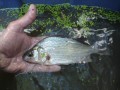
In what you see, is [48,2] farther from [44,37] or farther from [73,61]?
[73,61]

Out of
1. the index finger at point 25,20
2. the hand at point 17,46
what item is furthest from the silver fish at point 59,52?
the index finger at point 25,20

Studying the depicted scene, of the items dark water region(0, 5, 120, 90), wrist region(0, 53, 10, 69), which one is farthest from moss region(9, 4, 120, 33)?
wrist region(0, 53, 10, 69)

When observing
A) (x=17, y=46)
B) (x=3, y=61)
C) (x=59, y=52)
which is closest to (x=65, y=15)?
(x=59, y=52)

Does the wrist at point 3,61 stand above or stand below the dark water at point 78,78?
above

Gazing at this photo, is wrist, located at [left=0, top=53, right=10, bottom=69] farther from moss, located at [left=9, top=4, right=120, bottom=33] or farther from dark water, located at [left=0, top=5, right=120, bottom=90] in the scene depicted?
moss, located at [left=9, top=4, right=120, bottom=33]

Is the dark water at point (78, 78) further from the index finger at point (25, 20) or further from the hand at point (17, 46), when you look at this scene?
the index finger at point (25, 20)

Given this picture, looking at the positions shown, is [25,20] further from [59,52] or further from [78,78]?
[78,78]
